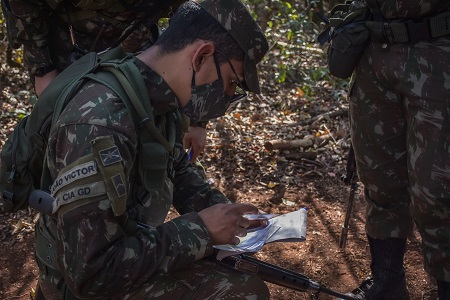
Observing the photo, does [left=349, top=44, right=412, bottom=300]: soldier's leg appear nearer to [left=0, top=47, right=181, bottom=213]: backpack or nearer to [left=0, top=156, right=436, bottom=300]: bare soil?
[left=0, top=156, right=436, bottom=300]: bare soil

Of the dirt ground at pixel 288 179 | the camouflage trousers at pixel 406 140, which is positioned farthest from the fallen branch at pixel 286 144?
the camouflage trousers at pixel 406 140

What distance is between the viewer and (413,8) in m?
2.98

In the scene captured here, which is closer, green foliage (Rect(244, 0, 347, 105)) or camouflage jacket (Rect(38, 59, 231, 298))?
camouflage jacket (Rect(38, 59, 231, 298))

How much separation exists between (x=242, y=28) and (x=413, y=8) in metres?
1.05

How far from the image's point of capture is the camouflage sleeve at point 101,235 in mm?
2086

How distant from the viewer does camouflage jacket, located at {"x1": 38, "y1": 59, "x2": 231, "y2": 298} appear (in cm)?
208

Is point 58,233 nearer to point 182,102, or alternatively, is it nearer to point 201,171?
point 182,102

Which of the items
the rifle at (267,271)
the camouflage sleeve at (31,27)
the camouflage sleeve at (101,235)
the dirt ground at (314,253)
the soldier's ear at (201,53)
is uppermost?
the camouflage sleeve at (31,27)

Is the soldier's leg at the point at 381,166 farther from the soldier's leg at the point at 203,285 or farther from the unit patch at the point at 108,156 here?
the unit patch at the point at 108,156

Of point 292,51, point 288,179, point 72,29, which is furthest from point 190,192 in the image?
point 292,51

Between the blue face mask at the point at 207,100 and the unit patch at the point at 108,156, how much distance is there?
0.39 meters

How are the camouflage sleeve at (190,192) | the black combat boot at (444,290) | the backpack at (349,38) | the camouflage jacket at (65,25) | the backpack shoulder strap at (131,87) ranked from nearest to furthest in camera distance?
the backpack shoulder strap at (131,87) → the camouflage sleeve at (190,192) → the black combat boot at (444,290) → the backpack at (349,38) → the camouflage jacket at (65,25)

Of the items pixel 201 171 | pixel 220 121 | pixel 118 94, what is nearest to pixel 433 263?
pixel 201 171

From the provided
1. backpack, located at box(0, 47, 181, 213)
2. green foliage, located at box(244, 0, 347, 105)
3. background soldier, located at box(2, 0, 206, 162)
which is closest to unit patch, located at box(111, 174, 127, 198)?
backpack, located at box(0, 47, 181, 213)
